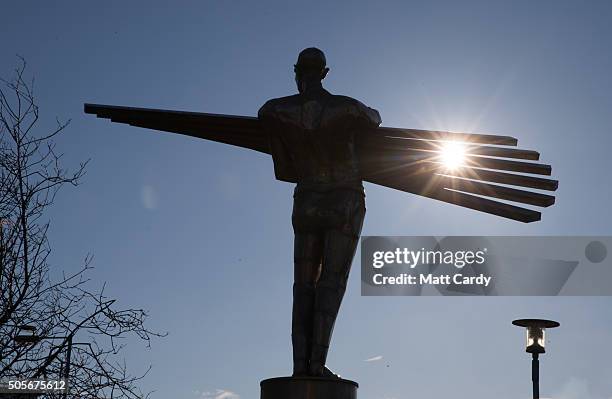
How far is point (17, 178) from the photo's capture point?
400 inches

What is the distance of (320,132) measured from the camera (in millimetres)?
8367

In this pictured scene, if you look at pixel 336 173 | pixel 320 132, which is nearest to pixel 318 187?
pixel 336 173

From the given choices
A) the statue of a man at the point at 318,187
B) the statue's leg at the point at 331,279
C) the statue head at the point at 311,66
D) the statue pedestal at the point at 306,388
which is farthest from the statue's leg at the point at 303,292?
the statue head at the point at 311,66

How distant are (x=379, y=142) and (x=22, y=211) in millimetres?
3860

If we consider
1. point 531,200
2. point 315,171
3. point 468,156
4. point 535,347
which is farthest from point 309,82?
point 535,347

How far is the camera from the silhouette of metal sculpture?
325 inches

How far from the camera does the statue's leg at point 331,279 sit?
8.05 m

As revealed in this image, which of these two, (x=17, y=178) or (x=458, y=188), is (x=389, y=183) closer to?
(x=458, y=188)

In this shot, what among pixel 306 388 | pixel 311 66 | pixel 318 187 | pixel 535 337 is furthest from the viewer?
pixel 535 337

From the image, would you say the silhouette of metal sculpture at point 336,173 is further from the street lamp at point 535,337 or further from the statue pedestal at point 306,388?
the street lamp at point 535,337

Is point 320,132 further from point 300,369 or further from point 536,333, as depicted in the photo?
point 536,333

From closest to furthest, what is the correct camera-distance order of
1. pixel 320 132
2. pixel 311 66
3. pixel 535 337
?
pixel 320 132, pixel 311 66, pixel 535 337

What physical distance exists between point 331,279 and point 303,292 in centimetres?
29

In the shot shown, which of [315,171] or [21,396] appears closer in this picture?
[315,171]
